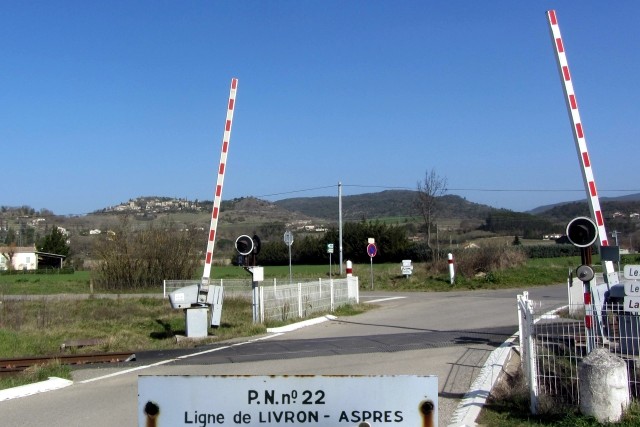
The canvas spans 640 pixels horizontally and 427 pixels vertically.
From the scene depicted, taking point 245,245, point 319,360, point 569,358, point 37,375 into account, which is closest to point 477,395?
point 569,358

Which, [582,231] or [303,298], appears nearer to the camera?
[582,231]

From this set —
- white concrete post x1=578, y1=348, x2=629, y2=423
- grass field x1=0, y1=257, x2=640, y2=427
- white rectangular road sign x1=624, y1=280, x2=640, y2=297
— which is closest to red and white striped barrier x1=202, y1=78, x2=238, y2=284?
grass field x1=0, y1=257, x2=640, y2=427

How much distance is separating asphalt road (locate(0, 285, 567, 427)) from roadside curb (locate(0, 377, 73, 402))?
17 centimetres

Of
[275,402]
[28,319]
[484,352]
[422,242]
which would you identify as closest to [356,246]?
[422,242]

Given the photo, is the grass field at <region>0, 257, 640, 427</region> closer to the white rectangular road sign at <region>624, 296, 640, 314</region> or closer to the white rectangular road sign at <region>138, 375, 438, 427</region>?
the white rectangular road sign at <region>624, 296, 640, 314</region>

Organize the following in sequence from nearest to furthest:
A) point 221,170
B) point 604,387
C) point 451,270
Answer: point 604,387, point 221,170, point 451,270

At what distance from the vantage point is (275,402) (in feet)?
8.45

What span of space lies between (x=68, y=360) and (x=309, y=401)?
12593mm

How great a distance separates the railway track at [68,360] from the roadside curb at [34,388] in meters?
2.32

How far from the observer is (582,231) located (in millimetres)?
10328

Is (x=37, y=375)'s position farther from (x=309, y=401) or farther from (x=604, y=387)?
(x=309, y=401)

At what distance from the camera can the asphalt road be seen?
29.4ft

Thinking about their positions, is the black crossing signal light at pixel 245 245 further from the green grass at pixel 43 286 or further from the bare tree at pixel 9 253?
the bare tree at pixel 9 253

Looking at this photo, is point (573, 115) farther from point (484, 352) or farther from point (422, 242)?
point (422, 242)
